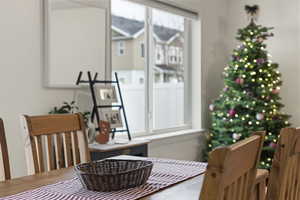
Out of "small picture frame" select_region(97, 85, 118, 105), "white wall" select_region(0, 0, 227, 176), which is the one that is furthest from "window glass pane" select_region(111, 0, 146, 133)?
"white wall" select_region(0, 0, 227, 176)

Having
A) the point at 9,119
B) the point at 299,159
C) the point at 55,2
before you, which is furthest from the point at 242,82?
the point at 299,159

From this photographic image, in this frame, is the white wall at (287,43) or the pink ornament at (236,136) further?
the white wall at (287,43)

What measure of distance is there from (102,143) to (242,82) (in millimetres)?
1979

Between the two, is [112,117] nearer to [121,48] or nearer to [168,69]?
[121,48]

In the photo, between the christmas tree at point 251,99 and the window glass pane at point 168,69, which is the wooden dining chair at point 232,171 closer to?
the christmas tree at point 251,99

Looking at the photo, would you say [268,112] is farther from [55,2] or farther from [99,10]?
[55,2]

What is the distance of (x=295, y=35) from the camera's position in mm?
4992

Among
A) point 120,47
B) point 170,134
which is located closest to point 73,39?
point 120,47

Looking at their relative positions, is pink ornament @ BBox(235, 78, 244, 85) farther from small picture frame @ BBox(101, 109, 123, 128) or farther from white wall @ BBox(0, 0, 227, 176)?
white wall @ BBox(0, 0, 227, 176)

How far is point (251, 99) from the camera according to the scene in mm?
4410

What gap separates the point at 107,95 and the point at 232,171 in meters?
2.56

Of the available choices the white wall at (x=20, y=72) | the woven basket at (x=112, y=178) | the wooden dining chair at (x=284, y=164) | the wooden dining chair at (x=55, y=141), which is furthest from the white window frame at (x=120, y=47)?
the wooden dining chair at (x=284, y=164)

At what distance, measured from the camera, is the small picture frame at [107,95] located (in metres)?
3.39

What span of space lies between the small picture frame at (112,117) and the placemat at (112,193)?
153cm
